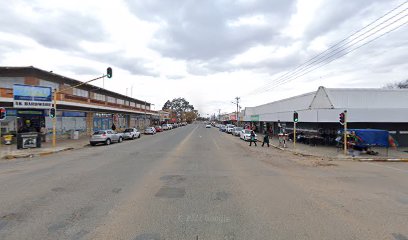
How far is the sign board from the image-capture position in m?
25.0

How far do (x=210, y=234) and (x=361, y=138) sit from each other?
1907 cm

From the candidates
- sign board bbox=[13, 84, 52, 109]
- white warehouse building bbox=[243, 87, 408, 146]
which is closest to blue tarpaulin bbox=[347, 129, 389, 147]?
white warehouse building bbox=[243, 87, 408, 146]

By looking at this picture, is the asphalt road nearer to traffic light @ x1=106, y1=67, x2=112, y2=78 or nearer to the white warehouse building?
traffic light @ x1=106, y1=67, x2=112, y2=78

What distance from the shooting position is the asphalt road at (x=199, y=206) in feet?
17.8

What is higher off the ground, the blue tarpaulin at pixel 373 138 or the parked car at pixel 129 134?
the blue tarpaulin at pixel 373 138

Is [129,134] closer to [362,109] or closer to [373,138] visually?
[362,109]

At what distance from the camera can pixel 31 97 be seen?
26156mm

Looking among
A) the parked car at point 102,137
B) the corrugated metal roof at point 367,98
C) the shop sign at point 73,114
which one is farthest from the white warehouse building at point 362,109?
the shop sign at point 73,114

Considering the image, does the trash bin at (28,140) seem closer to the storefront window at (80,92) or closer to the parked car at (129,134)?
the parked car at (129,134)

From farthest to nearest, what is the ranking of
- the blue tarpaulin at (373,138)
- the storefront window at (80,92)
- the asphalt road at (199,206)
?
the storefront window at (80,92) → the blue tarpaulin at (373,138) → the asphalt road at (199,206)

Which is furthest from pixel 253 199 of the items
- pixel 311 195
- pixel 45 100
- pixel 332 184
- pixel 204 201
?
pixel 45 100

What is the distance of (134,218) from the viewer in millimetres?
6117

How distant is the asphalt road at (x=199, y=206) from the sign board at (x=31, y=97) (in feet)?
51.4

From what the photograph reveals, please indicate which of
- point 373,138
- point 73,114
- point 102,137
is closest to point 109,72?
point 102,137
